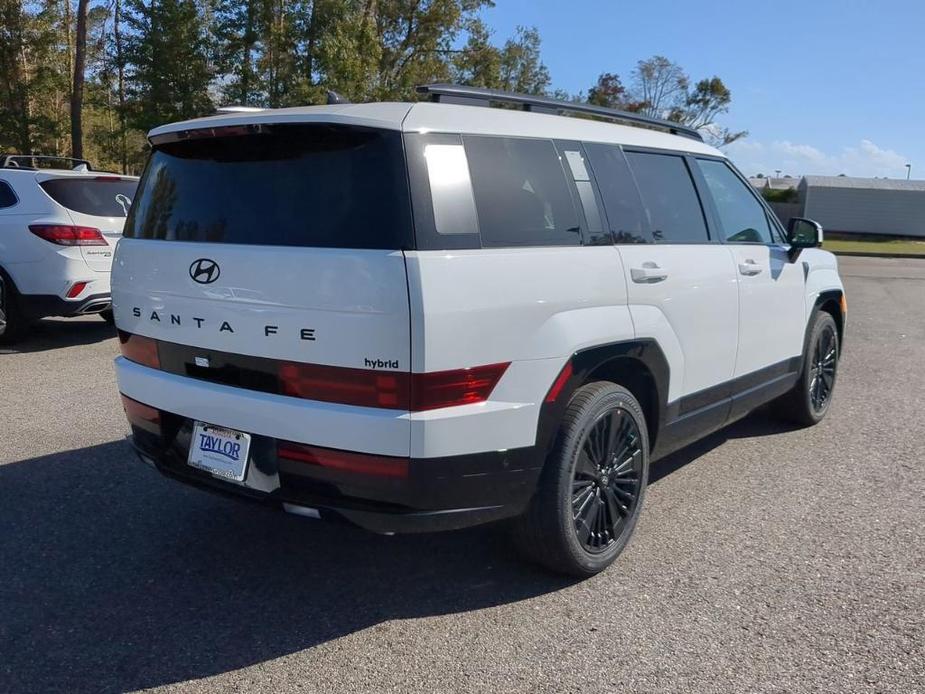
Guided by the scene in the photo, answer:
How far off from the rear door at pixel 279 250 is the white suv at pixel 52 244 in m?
4.93

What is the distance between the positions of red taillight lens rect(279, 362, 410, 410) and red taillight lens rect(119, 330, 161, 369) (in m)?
0.82

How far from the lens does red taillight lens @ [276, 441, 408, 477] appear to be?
2887 mm

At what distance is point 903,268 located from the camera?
81.6ft

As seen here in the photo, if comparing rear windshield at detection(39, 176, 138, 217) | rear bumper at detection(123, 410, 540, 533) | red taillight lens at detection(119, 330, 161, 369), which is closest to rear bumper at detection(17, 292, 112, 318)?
rear windshield at detection(39, 176, 138, 217)

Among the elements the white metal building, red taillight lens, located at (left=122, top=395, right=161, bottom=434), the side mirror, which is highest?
the white metal building

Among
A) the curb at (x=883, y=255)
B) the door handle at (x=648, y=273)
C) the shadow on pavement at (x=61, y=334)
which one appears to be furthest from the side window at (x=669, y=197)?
the curb at (x=883, y=255)

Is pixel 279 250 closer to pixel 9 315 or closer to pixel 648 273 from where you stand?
pixel 648 273

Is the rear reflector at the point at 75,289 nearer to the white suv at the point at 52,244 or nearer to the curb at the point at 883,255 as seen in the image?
the white suv at the point at 52,244

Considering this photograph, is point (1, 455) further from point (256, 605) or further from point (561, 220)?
point (561, 220)

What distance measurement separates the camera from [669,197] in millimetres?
4262

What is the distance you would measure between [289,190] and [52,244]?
582 centimetres

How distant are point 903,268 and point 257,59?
2122 cm

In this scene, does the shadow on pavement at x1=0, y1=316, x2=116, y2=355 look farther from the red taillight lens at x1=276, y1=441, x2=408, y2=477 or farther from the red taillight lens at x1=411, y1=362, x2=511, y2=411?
the red taillight lens at x1=411, y1=362, x2=511, y2=411

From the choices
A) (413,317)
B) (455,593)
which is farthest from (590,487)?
(413,317)
